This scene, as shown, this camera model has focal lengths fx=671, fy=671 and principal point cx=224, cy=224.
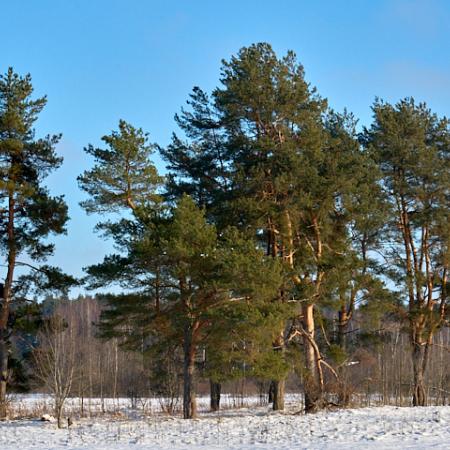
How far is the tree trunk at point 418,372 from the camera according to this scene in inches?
1107

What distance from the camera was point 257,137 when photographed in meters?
24.5

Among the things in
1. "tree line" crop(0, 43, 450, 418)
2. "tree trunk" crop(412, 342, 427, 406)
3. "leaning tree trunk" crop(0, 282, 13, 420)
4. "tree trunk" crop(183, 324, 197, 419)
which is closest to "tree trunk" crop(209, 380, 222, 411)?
"tree line" crop(0, 43, 450, 418)

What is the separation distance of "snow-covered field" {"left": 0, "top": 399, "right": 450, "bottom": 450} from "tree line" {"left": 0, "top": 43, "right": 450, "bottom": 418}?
1.84 metres

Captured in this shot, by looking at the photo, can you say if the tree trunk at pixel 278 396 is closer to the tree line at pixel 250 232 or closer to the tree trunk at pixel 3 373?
the tree line at pixel 250 232

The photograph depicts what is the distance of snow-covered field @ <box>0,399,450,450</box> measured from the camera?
15.6 metres

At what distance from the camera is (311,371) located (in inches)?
952

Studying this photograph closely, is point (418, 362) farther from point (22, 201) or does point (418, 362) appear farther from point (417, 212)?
point (22, 201)

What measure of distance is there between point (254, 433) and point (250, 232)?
7.46m

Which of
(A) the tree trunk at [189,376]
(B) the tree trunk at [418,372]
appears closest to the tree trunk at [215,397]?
(A) the tree trunk at [189,376]

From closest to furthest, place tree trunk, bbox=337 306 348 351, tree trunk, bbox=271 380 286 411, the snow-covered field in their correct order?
the snow-covered field → tree trunk, bbox=271 380 286 411 → tree trunk, bbox=337 306 348 351

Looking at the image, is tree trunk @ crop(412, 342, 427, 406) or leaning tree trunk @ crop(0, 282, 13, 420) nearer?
leaning tree trunk @ crop(0, 282, 13, 420)

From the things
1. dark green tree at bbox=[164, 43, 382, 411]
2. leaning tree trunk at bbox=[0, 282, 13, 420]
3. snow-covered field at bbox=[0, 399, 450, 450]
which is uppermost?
dark green tree at bbox=[164, 43, 382, 411]

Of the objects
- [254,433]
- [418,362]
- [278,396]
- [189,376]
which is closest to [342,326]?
[418,362]

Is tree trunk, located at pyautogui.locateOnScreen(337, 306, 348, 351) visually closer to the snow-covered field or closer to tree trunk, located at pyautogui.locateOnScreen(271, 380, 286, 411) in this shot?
tree trunk, located at pyautogui.locateOnScreen(271, 380, 286, 411)
